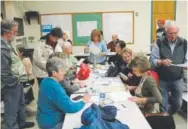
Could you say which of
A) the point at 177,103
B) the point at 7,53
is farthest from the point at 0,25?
the point at 177,103

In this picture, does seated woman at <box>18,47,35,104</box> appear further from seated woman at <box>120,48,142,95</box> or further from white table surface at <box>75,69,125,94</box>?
seated woman at <box>120,48,142,95</box>

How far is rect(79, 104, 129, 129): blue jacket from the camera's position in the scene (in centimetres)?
165

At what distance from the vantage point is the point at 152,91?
91.0 inches

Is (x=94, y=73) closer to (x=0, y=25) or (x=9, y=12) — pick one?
(x=0, y=25)

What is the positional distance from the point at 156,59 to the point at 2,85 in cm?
193

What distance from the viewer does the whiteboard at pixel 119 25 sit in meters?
8.03

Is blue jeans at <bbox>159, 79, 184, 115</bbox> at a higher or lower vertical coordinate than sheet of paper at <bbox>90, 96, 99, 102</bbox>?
lower

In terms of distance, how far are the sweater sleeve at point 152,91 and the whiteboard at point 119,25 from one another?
588 centimetres

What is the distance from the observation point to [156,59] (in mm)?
3289

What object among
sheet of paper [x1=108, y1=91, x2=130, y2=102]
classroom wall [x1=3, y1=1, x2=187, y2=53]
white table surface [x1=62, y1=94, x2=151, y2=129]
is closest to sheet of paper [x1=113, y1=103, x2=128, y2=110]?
white table surface [x1=62, y1=94, x2=151, y2=129]

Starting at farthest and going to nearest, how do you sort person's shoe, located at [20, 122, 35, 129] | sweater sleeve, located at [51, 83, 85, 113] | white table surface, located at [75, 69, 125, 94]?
person's shoe, located at [20, 122, 35, 129] < white table surface, located at [75, 69, 125, 94] < sweater sleeve, located at [51, 83, 85, 113]

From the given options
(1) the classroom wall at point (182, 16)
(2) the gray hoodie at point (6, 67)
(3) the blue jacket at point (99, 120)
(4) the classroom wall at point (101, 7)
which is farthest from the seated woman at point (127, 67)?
(1) the classroom wall at point (182, 16)

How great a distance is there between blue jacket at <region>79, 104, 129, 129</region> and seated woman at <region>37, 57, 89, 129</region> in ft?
1.18

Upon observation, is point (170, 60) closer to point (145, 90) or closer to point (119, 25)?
point (145, 90)
